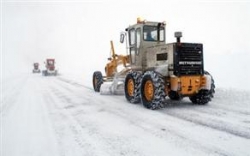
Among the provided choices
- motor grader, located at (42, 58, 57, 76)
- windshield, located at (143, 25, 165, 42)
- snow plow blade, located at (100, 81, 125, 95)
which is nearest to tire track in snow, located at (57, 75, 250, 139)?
windshield, located at (143, 25, 165, 42)

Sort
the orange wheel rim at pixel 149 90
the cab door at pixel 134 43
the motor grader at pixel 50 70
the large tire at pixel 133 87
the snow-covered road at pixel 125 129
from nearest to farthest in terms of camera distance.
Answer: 1. the snow-covered road at pixel 125 129
2. the orange wheel rim at pixel 149 90
3. the large tire at pixel 133 87
4. the cab door at pixel 134 43
5. the motor grader at pixel 50 70

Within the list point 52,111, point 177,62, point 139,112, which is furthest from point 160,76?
Result: point 52,111

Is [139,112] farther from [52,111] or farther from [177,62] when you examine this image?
[52,111]

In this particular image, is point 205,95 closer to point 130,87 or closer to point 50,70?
point 130,87

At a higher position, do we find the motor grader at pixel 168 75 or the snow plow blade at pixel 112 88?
the motor grader at pixel 168 75

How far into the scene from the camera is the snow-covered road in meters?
5.80

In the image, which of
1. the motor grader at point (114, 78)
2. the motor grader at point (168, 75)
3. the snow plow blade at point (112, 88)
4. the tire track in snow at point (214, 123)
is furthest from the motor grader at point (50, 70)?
the tire track in snow at point (214, 123)

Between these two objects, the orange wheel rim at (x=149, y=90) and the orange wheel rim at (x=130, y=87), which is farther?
the orange wheel rim at (x=130, y=87)

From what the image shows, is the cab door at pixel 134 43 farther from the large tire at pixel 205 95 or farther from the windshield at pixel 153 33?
the large tire at pixel 205 95

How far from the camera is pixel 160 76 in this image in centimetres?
1023

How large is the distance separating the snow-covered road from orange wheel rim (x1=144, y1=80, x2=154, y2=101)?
46cm

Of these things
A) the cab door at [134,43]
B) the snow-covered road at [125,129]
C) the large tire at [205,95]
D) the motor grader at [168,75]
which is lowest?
the snow-covered road at [125,129]

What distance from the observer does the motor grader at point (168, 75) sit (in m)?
9.99

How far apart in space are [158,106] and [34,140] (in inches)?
176
